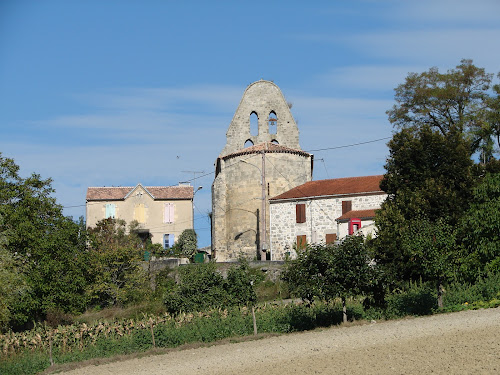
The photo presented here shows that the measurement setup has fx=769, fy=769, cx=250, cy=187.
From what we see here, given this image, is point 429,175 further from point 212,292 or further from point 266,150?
point 266,150

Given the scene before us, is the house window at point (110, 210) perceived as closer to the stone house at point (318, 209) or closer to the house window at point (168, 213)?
the house window at point (168, 213)

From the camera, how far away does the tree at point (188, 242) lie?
62.1 meters

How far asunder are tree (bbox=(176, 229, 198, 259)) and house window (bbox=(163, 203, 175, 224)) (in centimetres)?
358

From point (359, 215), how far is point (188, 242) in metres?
19.7

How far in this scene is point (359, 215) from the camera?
1864 inches

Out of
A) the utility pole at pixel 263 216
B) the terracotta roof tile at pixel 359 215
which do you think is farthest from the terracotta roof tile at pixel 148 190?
the terracotta roof tile at pixel 359 215

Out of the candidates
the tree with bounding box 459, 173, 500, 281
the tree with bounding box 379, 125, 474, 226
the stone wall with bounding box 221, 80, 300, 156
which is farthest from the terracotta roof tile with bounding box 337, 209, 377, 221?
the stone wall with bounding box 221, 80, 300, 156

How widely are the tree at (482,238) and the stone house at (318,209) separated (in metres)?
13.6

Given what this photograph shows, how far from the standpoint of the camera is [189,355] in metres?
26.5

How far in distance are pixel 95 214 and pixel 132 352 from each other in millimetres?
39638

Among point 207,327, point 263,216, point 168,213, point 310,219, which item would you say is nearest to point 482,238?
point 207,327

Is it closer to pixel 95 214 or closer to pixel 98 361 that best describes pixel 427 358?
pixel 98 361

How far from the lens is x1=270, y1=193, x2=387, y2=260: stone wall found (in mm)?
49625

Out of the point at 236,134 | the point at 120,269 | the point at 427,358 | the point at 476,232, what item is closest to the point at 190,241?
the point at 236,134
